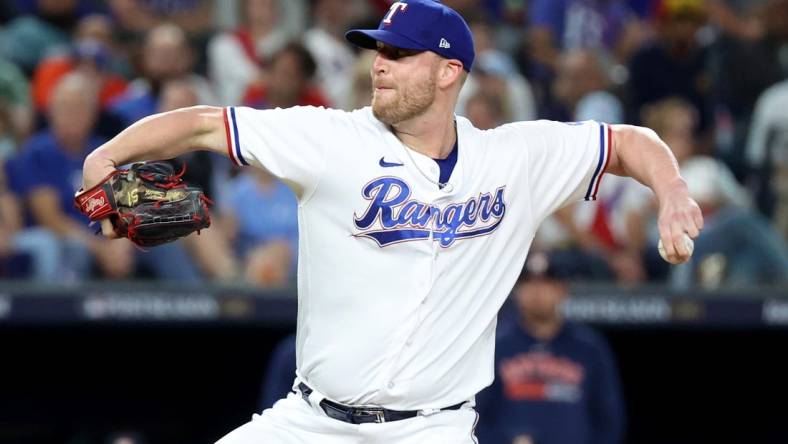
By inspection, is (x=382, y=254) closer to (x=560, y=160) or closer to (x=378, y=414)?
(x=378, y=414)

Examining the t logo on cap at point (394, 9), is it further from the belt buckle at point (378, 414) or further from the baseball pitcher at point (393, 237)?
the belt buckle at point (378, 414)

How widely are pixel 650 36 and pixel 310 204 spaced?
19.7 ft

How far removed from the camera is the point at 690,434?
8.27 m

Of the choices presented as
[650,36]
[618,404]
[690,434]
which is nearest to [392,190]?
[618,404]

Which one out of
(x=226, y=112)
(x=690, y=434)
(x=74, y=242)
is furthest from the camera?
(x=690, y=434)

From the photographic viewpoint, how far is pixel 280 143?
3908 mm

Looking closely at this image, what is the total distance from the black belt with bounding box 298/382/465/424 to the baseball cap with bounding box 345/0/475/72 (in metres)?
1.05

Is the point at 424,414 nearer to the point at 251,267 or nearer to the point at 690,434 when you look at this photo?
the point at 251,267

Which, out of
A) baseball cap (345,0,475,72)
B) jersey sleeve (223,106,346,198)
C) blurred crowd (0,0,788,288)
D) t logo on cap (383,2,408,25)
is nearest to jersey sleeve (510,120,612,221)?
baseball cap (345,0,475,72)

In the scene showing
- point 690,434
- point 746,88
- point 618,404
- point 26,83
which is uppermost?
point 746,88

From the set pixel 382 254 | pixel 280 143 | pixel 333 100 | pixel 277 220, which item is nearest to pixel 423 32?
pixel 280 143

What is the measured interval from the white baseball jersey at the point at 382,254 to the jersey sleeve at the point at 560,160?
0.43ft

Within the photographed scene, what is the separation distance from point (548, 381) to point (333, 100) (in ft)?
8.44

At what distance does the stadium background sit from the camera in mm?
7238
